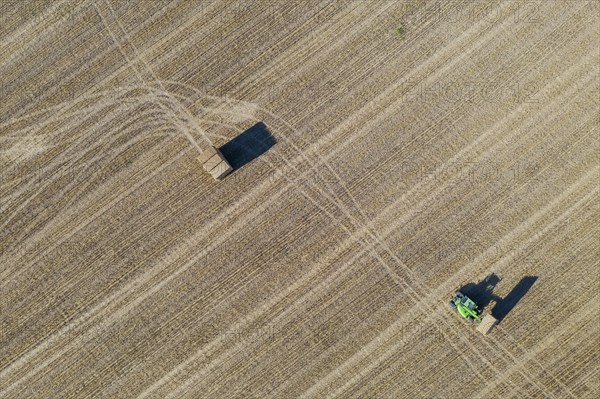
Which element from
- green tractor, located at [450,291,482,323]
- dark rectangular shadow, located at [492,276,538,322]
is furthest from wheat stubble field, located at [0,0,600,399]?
green tractor, located at [450,291,482,323]

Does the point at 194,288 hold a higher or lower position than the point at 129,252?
lower

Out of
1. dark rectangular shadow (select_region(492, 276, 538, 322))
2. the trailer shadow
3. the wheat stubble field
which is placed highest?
the wheat stubble field

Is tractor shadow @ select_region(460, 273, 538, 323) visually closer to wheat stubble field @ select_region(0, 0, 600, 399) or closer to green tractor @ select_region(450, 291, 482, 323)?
wheat stubble field @ select_region(0, 0, 600, 399)

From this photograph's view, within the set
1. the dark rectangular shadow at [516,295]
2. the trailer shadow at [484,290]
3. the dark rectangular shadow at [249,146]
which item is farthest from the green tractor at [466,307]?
the dark rectangular shadow at [249,146]

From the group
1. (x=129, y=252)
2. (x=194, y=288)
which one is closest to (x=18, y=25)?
(x=129, y=252)

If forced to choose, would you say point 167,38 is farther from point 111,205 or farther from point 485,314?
point 485,314
